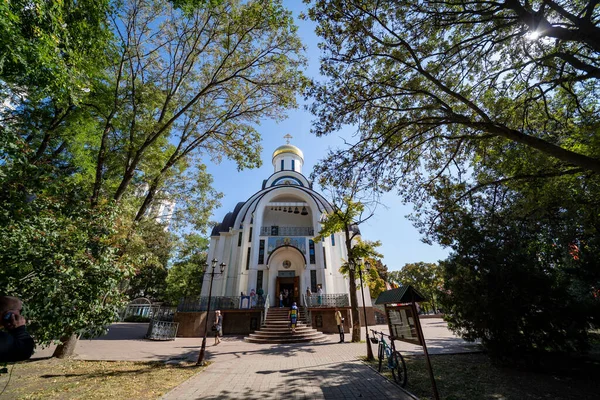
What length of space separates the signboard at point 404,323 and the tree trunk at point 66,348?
10.9m

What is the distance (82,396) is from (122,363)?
3.50m

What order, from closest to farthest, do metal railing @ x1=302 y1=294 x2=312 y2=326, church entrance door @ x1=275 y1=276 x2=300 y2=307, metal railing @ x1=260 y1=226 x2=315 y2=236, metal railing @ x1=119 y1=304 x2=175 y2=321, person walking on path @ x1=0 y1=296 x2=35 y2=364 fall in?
person walking on path @ x1=0 y1=296 x2=35 y2=364
metal railing @ x1=302 y1=294 x2=312 y2=326
church entrance door @ x1=275 y1=276 x2=300 y2=307
metal railing @ x1=260 y1=226 x2=315 y2=236
metal railing @ x1=119 y1=304 x2=175 y2=321

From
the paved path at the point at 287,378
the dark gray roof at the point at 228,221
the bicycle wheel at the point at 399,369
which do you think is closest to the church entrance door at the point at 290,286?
the dark gray roof at the point at 228,221

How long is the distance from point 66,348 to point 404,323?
38.2ft

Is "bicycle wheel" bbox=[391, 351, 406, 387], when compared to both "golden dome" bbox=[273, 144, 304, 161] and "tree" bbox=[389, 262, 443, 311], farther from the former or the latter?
"tree" bbox=[389, 262, 443, 311]

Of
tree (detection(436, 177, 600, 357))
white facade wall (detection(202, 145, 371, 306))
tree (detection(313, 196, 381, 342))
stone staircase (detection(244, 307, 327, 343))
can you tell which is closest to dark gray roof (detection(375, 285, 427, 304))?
→ tree (detection(436, 177, 600, 357))

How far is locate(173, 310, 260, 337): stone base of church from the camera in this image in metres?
15.7

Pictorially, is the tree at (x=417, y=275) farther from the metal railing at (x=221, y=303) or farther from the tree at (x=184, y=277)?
the tree at (x=184, y=277)

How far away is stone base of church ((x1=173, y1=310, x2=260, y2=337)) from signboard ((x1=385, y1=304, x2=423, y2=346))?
12.2 metres

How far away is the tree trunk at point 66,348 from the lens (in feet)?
27.8

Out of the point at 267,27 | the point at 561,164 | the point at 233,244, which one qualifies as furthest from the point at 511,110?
the point at 233,244

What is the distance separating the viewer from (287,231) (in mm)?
23422

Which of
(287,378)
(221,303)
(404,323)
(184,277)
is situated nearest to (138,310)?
(184,277)

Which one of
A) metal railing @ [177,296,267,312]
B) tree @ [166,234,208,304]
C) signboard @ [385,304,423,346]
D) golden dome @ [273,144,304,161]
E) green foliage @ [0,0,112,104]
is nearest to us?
green foliage @ [0,0,112,104]
